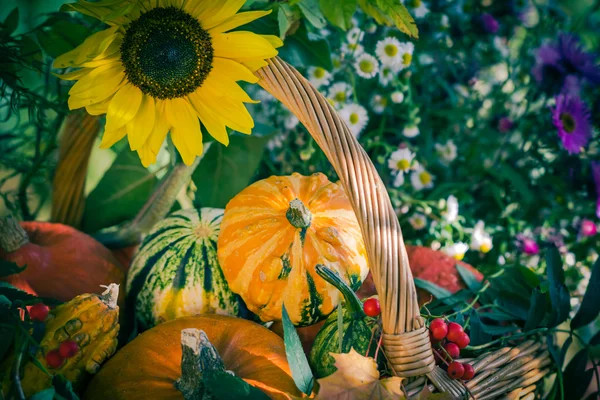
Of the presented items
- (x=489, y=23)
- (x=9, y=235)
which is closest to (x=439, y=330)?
(x=9, y=235)

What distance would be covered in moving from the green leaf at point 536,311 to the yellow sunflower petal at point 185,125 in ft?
1.69

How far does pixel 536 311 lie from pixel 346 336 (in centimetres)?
29

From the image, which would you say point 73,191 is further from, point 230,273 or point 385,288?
point 385,288

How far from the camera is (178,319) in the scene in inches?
29.1

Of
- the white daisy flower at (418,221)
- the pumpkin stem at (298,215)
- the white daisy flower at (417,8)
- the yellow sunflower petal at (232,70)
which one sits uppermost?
the white daisy flower at (417,8)

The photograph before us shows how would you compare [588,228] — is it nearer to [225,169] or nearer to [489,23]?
[489,23]

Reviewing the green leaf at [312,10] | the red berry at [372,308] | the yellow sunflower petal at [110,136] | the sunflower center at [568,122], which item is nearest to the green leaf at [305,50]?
the green leaf at [312,10]

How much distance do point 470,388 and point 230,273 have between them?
1.17 feet

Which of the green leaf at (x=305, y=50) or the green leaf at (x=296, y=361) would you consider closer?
the green leaf at (x=296, y=361)

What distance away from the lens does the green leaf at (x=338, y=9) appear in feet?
2.44

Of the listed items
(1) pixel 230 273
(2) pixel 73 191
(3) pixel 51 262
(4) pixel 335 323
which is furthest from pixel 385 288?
(2) pixel 73 191

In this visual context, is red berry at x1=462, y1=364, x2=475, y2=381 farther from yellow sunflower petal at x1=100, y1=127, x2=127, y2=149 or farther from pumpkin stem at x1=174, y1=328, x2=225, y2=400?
yellow sunflower petal at x1=100, y1=127, x2=127, y2=149

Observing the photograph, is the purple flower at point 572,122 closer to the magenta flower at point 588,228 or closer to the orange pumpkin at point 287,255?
the magenta flower at point 588,228

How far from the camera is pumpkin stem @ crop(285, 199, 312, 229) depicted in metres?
0.76
